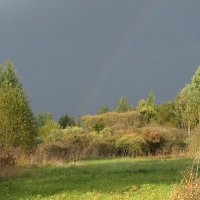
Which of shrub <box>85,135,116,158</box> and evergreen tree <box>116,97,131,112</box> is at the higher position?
evergreen tree <box>116,97,131,112</box>

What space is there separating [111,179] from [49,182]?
2720 millimetres

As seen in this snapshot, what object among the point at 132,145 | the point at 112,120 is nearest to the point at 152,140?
the point at 132,145

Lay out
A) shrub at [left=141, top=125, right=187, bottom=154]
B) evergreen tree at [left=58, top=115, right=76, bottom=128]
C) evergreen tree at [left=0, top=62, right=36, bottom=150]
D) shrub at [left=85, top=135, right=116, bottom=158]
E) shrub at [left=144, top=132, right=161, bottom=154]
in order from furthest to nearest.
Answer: evergreen tree at [left=58, top=115, right=76, bottom=128]
shrub at [left=141, top=125, right=187, bottom=154]
shrub at [left=144, top=132, right=161, bottom=154]
shrub at [left=85, top=135, right=116, bottom=158]
evergreen tree at [left=0, top=62, right=36, bottom=150]

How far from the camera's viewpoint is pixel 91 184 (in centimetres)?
1788

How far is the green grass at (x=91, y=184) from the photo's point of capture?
601 inches

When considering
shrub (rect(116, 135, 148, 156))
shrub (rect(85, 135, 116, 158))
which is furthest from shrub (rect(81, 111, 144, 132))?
shrub (rect(116, 135, 148, 156))

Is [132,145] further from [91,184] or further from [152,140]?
[91,184]

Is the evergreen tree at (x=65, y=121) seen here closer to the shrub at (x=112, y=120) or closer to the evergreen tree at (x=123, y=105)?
the evergreen tree at (x=123, y=105)

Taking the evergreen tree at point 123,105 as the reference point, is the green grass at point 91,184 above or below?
below

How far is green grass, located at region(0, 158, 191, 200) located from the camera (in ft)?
50.1

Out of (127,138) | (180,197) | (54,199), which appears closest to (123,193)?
(54,199)

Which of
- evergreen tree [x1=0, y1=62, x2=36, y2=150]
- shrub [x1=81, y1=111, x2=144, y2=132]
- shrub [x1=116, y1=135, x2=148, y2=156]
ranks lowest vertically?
shrub [x1=116, y1=135, x2=148, y2=156]

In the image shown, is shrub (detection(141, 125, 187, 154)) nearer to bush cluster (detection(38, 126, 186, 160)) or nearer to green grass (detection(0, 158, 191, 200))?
bush cluster (detection(38, 126, 186, 160))

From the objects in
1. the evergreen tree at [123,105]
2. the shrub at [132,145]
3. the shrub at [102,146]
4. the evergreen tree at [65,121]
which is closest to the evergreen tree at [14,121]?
the shrub at [102,146]
